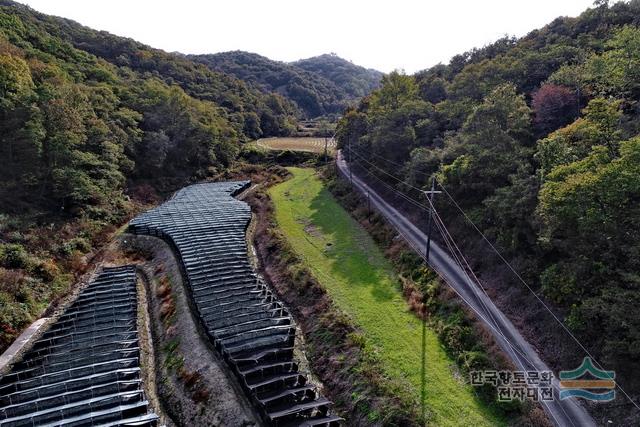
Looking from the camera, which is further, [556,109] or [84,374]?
[556,109]

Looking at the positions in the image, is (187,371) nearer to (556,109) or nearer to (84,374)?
(84,374)

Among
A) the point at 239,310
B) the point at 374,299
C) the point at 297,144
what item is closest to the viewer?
the point at 239,310

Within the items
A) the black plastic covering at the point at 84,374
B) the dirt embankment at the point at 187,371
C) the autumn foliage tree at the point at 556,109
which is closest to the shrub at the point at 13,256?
the black plastic covering at the point at 84,374

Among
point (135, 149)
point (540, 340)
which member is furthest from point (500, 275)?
point (135, 149)

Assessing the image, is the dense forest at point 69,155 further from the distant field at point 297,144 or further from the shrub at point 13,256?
the distant field at point 297,144

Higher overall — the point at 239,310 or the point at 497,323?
the point at 497,323

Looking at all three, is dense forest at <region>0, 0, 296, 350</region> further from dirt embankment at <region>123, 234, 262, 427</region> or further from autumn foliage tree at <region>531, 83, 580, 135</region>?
autumn foliage tree at <region>531, 83, 580, 135</region>

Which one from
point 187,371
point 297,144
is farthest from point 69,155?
point 297,144
